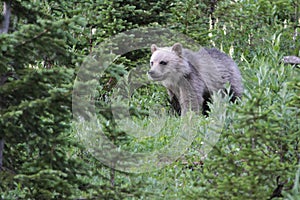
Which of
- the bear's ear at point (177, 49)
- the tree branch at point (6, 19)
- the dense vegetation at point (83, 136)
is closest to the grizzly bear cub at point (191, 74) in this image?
the bear's ear at point (177, 49)

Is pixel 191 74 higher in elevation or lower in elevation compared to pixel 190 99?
higher

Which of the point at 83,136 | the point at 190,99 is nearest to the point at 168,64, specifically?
the point at 190,99

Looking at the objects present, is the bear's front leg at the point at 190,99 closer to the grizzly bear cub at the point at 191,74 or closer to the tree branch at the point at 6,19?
the grizzly bear cub at the point at 191,74

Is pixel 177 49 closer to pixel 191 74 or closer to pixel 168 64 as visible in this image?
pixel 168 64

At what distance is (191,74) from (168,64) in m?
0.42

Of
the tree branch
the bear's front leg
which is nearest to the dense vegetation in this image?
the tree branch

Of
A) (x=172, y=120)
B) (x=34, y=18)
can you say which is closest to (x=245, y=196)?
(x=34, y=18)

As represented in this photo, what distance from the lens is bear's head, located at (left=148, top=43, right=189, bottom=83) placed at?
810 cm

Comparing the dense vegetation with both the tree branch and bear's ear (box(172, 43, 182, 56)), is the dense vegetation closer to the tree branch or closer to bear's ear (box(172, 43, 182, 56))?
the tree branch

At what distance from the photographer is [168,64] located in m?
8.20

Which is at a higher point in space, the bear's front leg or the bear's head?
the bear's head

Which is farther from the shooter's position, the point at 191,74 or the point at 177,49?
the point at 191,74

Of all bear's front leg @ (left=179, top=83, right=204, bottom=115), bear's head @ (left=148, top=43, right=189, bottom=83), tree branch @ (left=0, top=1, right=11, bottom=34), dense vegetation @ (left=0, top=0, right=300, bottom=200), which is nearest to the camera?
dense vegetation @ (left=0, top=0, right=300, bottom=200)

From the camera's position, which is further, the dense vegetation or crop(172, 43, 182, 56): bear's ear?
crop(172, 43, 182, 56): bear's ear
